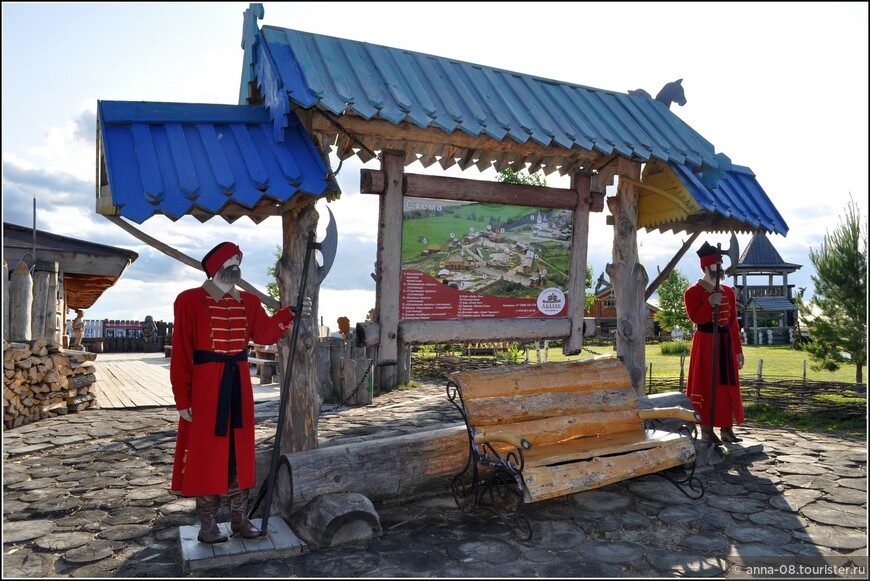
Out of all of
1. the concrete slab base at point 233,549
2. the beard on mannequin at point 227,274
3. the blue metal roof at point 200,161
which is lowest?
the concrete slab base at point 233,549

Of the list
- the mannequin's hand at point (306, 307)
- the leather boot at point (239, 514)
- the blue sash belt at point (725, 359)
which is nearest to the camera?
the leather boot at point (239, 514)

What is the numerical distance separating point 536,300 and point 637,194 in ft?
5.41

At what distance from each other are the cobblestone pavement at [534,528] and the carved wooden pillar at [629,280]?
1.31 m

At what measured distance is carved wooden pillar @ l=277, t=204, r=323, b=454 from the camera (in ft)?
16.9

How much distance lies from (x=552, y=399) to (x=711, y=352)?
242cm

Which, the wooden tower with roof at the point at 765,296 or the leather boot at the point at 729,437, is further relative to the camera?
the wooden tower with roof at the point at 765,296

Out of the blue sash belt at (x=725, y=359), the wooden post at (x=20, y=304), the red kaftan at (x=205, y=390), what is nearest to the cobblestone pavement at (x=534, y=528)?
the red kaftan at (x=205, y=390)

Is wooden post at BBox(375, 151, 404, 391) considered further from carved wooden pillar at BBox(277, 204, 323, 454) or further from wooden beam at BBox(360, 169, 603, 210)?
carved wooden pillar at BBox(277, 204, 323, 454)

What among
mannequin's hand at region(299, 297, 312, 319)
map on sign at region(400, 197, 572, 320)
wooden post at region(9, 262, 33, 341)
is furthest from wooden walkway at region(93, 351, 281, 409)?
mannequin's hand at region(299, 297, 312, 319)

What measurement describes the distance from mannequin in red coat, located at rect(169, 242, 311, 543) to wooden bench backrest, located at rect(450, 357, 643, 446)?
67.3 inches

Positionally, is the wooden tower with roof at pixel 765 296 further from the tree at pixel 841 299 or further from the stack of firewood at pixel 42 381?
the stack of firewood at pixel 42 381

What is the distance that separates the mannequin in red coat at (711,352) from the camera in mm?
6613

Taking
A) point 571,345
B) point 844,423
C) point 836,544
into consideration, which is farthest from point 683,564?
point 844,423

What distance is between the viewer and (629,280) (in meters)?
6.79
